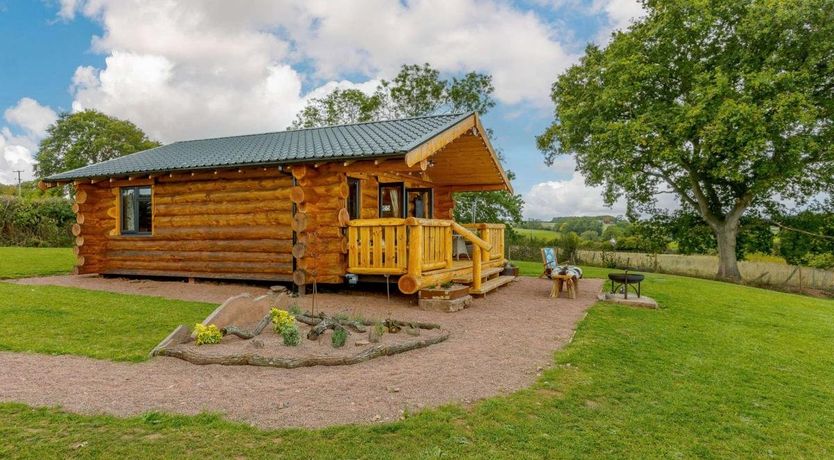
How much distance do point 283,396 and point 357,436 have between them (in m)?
1.10

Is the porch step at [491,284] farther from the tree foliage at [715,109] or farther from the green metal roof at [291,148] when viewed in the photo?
the tree foliage at [715,109]

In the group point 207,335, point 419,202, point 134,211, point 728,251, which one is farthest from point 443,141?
point 728,251

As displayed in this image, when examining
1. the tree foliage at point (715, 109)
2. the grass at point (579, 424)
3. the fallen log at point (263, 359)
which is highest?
the tree foliage at point (715, 109)

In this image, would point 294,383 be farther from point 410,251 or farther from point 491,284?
point 491,284

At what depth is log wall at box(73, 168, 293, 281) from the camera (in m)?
10.9

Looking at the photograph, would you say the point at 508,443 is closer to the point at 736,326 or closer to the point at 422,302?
the point at 422,302

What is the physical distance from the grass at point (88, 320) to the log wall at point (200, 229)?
7.19 ft

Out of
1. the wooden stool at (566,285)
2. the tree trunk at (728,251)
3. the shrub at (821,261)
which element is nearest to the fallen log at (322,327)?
the wooden stool at (566,285)

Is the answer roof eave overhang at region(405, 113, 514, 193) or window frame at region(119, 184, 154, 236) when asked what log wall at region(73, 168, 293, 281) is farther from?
roof eave overhang at region(405, 113, 514, 193)

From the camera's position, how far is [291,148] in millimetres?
11328

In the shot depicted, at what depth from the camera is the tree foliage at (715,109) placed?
17.1 metres

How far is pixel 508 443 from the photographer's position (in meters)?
3.29

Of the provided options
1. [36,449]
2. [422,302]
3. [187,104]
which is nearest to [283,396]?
[36,449]

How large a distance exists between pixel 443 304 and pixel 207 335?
4.25 metres
